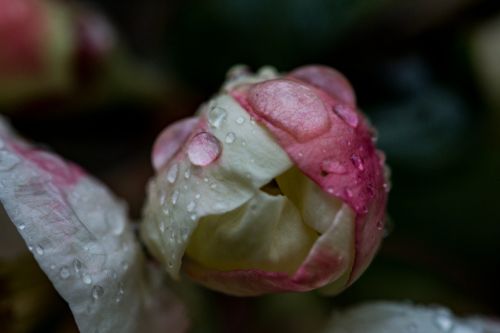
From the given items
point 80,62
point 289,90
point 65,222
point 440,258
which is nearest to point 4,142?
point 65,222

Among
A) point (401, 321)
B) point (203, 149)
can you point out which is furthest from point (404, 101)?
point (203, 149)

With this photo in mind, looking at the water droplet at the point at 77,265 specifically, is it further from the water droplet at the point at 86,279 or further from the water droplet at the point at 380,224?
the water droplet at the point at 380,224

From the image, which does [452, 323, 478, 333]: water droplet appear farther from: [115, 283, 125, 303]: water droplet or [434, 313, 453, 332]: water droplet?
[115, 283, 125, 303]: water droplet

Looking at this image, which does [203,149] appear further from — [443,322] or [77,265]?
[443,322]

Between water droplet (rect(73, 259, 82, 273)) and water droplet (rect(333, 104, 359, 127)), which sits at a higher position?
water droplet (rect(333, 104, 359, 127))

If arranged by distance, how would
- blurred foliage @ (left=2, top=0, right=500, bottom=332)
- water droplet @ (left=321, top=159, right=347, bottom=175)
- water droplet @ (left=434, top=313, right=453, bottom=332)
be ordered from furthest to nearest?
blurred foliage @ (left=2, top=0, right=500, bottom=332), water droplet @ (left=434, top=313, right=453, bottom=332), water droplet @ (left=321, top=159, right=347, bottom=175)

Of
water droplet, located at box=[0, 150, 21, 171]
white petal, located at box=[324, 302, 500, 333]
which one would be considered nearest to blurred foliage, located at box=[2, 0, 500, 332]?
white petal, located at box=[324, 302, 500, 333]
